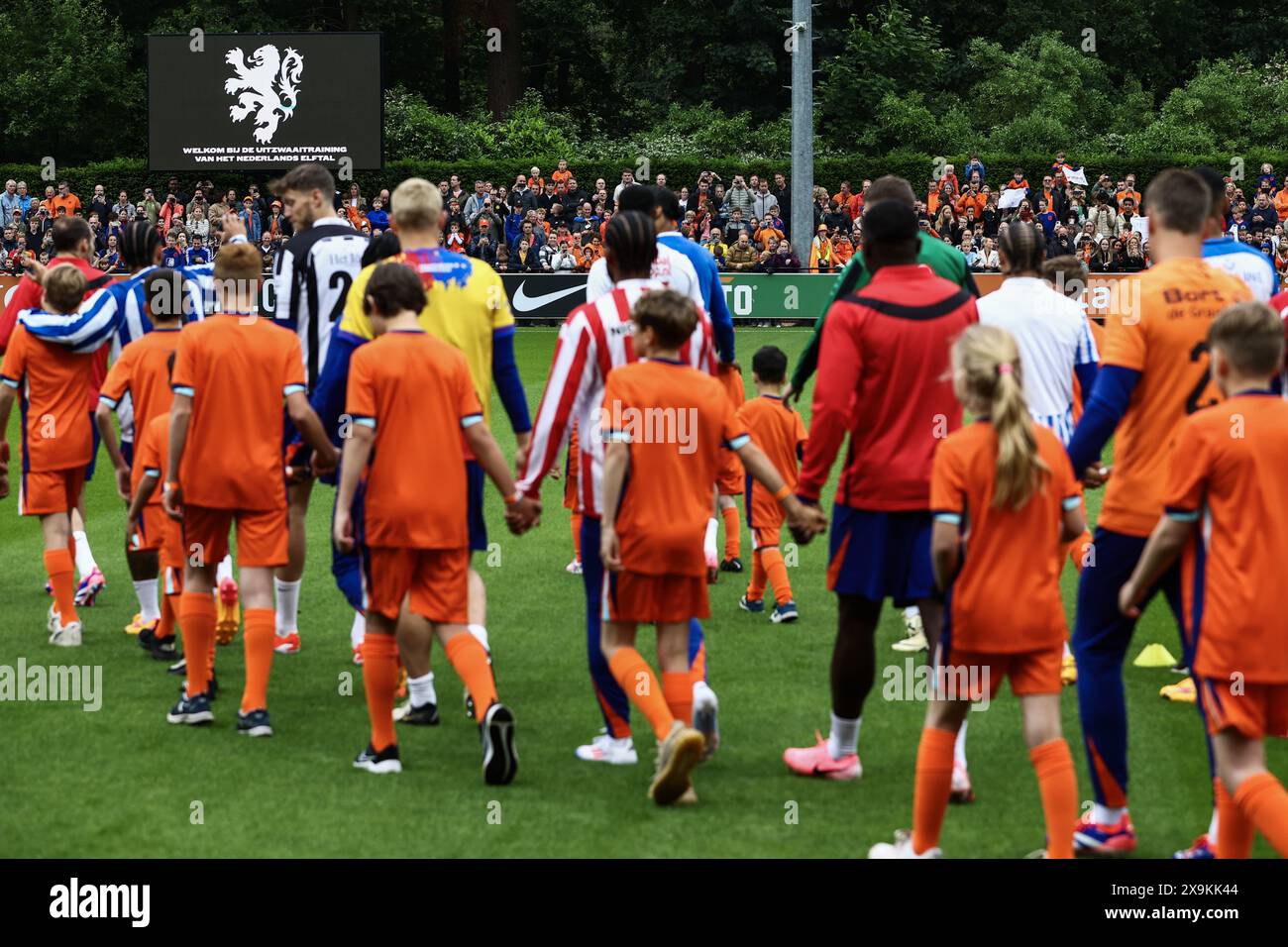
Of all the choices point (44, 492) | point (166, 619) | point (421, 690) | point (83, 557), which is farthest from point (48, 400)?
point (421, 690)

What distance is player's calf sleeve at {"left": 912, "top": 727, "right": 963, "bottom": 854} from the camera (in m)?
5.51

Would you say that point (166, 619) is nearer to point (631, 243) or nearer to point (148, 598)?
point (148, 598)

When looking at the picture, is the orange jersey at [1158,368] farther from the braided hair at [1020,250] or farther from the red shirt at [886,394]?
the braided hair at [1020,250]

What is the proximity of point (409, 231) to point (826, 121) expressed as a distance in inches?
1713

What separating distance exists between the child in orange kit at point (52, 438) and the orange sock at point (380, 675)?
3092 millimetres

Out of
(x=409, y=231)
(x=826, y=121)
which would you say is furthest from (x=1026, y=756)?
(x=826, y=121)

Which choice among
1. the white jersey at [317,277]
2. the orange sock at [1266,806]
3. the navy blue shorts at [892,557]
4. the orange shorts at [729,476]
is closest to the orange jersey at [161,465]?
the white jersey at [317,277]

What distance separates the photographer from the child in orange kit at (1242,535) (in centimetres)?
509

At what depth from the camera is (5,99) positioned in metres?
49.6

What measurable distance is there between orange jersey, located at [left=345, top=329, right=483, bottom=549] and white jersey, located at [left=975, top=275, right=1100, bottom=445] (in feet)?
7.55

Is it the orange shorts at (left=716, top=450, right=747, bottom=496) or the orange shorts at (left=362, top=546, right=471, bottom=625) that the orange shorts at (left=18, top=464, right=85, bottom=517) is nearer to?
the orange shorts at (left=362, top=546, right=471, bottom=625)
